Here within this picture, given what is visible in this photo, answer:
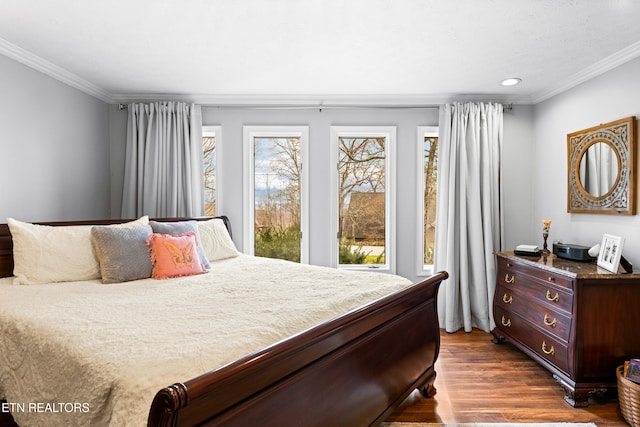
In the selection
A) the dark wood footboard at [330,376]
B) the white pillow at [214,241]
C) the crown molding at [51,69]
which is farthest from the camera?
the white pillow at [214,241]

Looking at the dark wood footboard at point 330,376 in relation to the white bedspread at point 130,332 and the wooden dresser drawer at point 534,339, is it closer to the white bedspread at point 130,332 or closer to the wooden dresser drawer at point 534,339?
the white bedspread at point 130,332

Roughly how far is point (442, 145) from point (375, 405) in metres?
2.75

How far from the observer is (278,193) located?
13.2 ft

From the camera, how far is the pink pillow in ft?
8.02

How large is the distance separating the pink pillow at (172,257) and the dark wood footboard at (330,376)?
1387 mm

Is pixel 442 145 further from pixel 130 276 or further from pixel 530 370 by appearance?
pixel 130 276

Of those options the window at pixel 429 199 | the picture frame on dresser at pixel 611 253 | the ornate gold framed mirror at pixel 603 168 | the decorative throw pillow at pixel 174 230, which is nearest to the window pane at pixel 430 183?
the window at pixel 429 199

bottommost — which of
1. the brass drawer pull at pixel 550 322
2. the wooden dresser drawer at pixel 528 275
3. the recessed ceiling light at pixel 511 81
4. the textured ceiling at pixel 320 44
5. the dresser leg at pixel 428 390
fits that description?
the dresser leg at pixel 428 390

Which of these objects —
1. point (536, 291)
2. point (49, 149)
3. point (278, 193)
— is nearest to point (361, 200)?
point (278, 193)

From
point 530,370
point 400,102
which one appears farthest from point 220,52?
point 530,370

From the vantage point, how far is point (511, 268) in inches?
126

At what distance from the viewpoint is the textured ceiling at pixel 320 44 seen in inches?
82.5

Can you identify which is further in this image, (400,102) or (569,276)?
(400,102)

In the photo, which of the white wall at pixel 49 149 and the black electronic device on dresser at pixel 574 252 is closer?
the white wall at pixel 49 149
